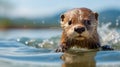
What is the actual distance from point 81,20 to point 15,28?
4.87 metres

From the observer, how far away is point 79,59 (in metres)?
6.12

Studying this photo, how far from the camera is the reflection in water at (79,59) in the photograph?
5.70 m

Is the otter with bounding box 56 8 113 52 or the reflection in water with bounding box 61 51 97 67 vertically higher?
the otter with bounding box 56 8 113 52

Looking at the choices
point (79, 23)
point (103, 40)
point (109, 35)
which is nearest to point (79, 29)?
point (79, 23)

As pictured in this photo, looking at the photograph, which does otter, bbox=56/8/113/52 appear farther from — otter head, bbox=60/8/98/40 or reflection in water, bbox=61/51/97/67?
reflection in water, bbox=61/51/97/67

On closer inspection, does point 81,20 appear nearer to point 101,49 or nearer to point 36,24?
point 101,49

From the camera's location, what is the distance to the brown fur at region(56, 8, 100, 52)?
270 inches

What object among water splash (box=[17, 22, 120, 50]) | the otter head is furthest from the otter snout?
water splash (box=[17, 22, 120, 50])

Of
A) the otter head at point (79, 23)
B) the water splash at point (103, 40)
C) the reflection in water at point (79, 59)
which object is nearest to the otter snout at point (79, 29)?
the otter head at point (79, 23)

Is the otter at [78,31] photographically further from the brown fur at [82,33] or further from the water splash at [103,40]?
the water splash at [103,40]

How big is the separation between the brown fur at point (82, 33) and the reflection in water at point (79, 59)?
9.7 inches

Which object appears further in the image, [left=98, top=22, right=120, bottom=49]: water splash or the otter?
[left=98, top=22, right=120, bottom=49]: water splash

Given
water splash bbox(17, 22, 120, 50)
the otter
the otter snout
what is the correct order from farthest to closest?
water splash bbox(17, 22, 120, 50) < the otter < the otter snout

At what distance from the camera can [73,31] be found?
679 cm
